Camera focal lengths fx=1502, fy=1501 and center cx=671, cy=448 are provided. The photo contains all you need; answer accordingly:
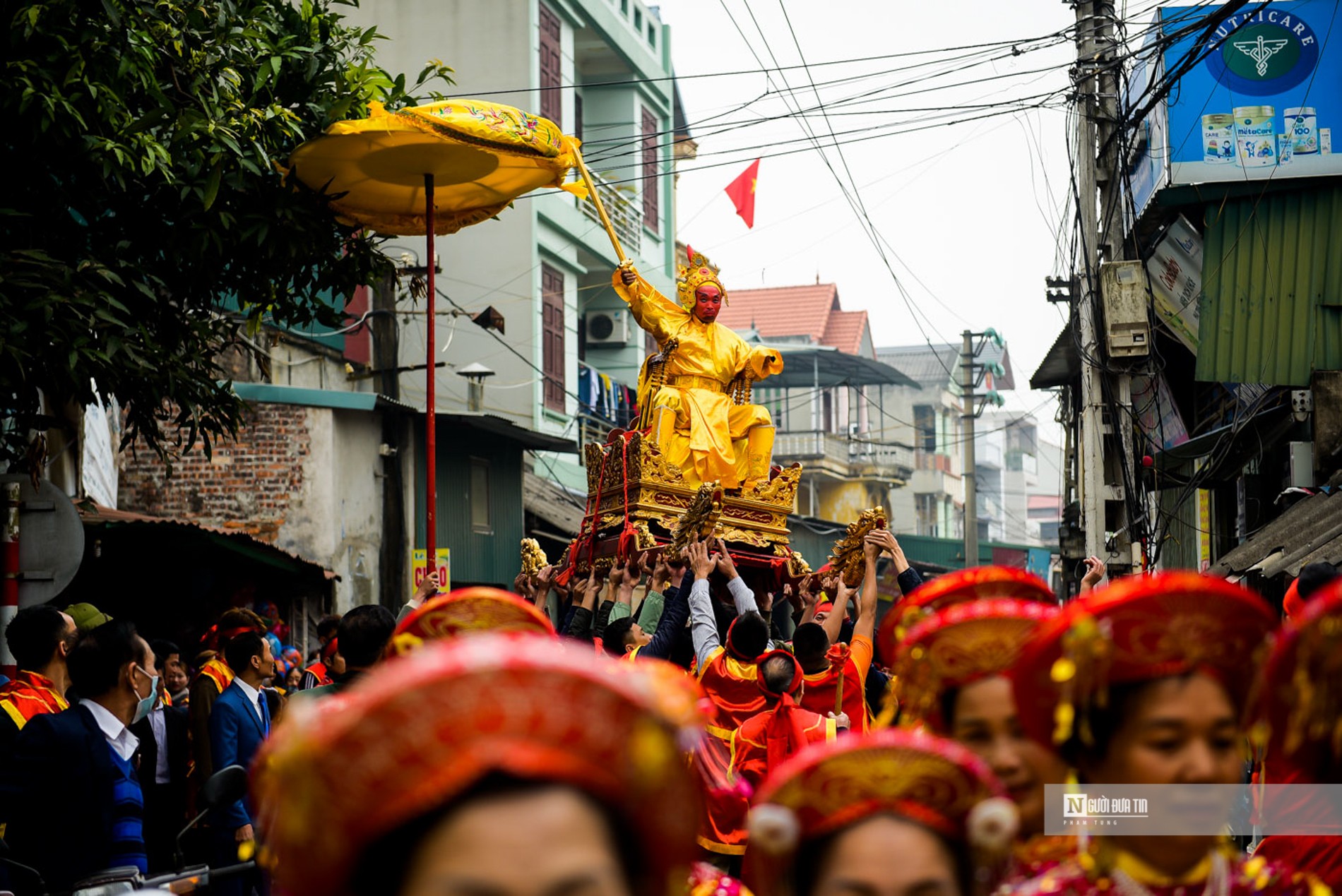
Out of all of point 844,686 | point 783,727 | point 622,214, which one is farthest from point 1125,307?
point 622,214

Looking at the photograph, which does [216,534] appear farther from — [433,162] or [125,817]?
[125,817]

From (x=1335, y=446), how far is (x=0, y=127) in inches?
391

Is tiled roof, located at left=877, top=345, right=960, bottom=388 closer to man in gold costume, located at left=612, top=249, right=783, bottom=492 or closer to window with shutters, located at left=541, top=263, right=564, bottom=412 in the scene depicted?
window with shutters, located at left=541, top=263, right=564, bottom=412

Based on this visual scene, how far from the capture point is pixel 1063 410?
22.2m

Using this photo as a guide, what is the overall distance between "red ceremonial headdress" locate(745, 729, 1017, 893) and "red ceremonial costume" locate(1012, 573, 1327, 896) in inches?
12.5

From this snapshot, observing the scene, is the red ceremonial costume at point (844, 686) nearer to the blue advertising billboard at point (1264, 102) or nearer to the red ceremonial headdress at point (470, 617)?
the red ceremonial headdress at point (470, 617)

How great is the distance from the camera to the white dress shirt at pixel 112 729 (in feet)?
16.7

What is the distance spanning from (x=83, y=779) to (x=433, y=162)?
16.6ft

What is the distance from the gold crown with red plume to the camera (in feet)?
38.0

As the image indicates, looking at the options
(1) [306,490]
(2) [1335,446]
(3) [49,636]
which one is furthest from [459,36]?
(3) [49,636]

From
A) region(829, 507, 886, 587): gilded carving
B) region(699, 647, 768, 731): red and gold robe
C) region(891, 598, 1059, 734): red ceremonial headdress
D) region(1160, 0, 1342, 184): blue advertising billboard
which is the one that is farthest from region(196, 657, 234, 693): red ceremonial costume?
region(1160, 0, 1342, 184): blue advertising billboard

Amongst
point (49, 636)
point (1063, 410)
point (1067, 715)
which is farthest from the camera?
point (1063, 410)

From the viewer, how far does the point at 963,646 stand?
2.68 m

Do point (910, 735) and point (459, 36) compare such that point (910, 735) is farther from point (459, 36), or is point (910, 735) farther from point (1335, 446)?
point (459, 36)
